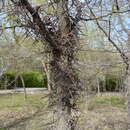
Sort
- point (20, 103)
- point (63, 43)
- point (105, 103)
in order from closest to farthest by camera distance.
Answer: point (63, 43) → point (20, 103) → point (105, 103)

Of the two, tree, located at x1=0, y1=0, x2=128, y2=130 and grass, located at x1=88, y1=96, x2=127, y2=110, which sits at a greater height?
tree, located at x1=0, y1=0, x2=128, y2=130

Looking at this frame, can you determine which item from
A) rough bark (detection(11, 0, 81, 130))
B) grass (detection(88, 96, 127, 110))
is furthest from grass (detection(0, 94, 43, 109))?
rough bark (detection(11, 0, 81, 130))

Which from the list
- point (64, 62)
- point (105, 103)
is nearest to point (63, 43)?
point (64, 62)

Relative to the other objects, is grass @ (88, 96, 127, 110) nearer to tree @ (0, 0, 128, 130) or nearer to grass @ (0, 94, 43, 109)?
grass @ (0, 94, 43, 109)

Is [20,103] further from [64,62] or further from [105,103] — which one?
[64,62]

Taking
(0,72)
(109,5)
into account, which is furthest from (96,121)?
(0,72)

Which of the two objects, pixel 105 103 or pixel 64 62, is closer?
pixel 64 62

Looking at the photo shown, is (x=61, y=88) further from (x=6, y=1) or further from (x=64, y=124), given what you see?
(x=6, y=1)

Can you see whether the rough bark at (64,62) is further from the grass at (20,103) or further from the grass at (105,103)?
the grass at (105,103)

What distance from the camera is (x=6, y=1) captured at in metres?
2.00

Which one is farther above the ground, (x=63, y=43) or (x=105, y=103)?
(x=63, y=43)

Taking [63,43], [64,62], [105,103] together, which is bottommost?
[105,103]

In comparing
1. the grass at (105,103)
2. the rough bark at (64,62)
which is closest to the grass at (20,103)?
the grass at (105,103)

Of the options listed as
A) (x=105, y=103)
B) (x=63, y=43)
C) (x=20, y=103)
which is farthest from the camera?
(x=105, y=103)
